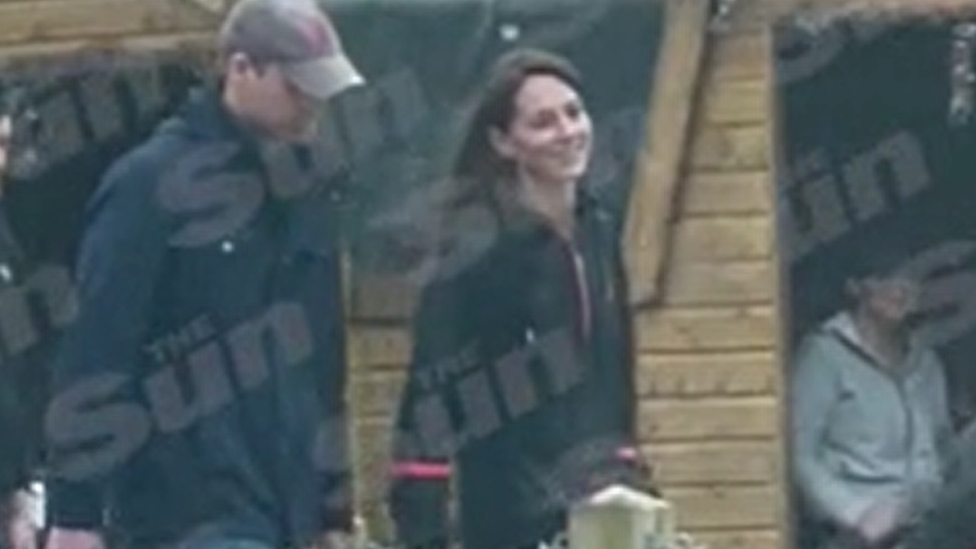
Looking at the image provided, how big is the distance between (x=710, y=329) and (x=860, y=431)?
0.55 metres

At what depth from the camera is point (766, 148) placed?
1370 cm

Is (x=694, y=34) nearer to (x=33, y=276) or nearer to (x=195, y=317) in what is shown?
(x=33, y=276)

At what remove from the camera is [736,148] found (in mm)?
13703

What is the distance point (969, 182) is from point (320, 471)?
5423 mm

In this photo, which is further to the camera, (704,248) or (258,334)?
(704,248)

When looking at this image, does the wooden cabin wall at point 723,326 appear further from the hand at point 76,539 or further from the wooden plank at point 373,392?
the hand at point 76,539

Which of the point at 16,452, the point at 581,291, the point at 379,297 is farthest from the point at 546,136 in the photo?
the point at 379,297

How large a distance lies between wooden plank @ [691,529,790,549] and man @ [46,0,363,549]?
4.53 meters

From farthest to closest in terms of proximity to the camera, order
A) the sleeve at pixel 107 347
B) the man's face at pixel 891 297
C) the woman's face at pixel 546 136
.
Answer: the man's face at pixel 891 297 < the woman's face at pixel 546 136 < the sleeve at pixel 107 347

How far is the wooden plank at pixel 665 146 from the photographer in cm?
1366

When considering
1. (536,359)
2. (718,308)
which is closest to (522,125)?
(536,359)

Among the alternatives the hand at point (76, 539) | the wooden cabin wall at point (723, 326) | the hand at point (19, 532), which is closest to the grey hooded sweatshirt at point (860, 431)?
the wooden cabin wall at point (723, 326)

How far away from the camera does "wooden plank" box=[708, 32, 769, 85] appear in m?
13.7

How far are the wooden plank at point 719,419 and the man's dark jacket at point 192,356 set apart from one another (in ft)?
15.0
